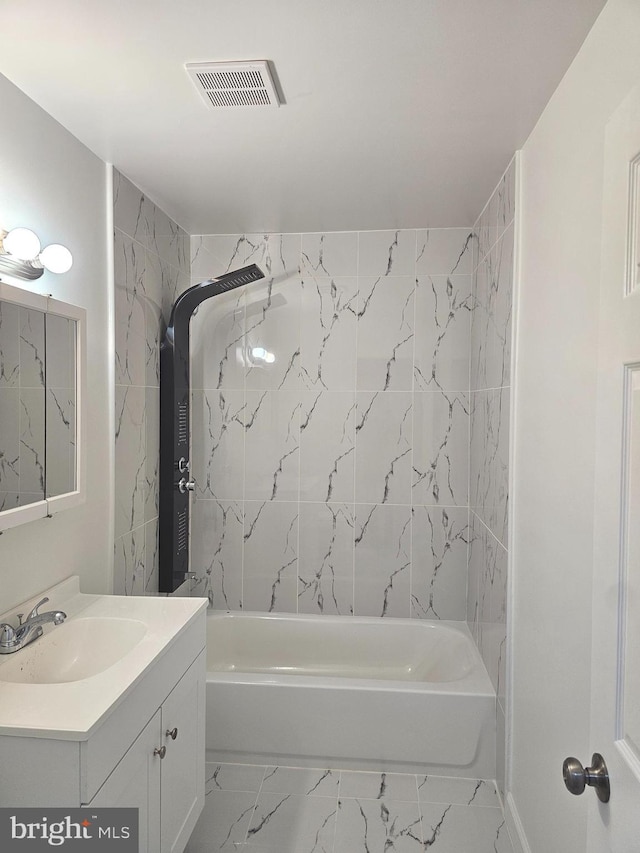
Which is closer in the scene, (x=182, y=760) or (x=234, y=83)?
(x=234, y=83)

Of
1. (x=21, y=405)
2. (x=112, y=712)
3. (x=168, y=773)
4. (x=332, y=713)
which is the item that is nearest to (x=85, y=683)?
(x=112, y=712)

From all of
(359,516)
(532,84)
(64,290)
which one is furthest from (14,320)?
(359,516)

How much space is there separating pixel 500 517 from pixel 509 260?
3.39 ft

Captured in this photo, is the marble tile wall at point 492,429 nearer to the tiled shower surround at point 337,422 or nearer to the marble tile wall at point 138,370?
the tiled shower surround at point 337,422

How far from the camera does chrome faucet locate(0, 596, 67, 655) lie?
5.43ft

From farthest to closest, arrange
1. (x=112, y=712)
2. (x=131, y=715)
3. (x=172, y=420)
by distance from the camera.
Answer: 1. (x=172, y=420)
2. (x=131, y=715)
3. (x=112, y=712)

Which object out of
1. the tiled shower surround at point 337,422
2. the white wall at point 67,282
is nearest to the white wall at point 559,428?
the tiled shower surround at point 337,422

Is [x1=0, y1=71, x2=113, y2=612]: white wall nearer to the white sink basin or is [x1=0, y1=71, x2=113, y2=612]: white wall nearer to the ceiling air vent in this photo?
the white sink basin

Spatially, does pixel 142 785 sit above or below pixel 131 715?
below

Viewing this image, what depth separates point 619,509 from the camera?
0.94 meters

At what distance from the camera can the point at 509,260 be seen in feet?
7.66

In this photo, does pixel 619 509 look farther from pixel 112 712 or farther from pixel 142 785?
pixel 142 785

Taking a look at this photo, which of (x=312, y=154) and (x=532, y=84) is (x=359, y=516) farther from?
(x=532, y=84)

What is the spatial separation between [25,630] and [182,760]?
64 cm
